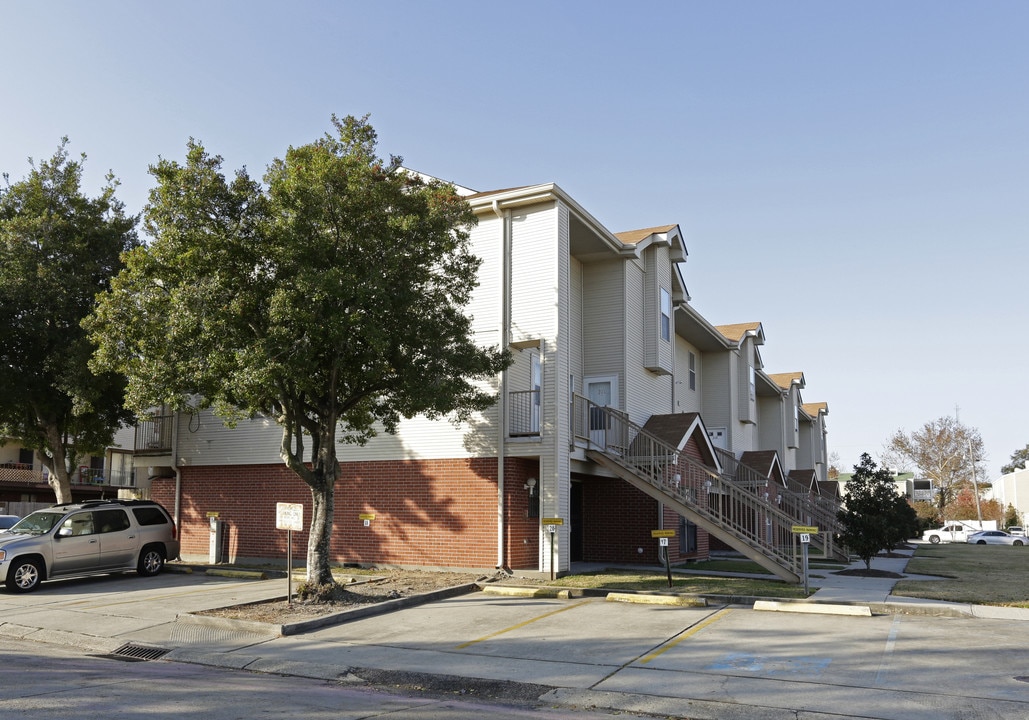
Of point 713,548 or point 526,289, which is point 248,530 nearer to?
point 526,289

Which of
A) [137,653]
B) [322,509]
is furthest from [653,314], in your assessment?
[137,653]

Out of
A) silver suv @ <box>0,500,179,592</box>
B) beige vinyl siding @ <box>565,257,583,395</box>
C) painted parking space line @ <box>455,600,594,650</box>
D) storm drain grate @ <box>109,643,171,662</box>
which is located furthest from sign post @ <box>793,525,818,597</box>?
silver suv @ <box>0,500,179,592</box>

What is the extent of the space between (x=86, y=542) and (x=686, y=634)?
13737mm

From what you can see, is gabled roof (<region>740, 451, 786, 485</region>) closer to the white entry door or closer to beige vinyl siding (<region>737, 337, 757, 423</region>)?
beige vinyl siding (<region>737, 337, 757, 423</region>)

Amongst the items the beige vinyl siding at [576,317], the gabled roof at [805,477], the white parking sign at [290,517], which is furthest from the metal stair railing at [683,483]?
the gabled roof at [805,477]

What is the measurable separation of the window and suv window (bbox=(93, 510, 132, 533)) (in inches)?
592

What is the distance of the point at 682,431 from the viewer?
2256 cm

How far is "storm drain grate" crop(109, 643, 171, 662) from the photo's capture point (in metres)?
11.5

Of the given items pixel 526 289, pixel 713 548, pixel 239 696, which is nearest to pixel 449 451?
pixel 526 289

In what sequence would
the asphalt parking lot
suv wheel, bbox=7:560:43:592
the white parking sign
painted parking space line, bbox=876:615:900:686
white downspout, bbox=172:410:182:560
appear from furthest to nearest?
white downspout, bbox=172:410:182:560 < suv wheel, bbox=7:560:43:592 < the white parking sign < painted parking space line, bbox=876:615:900:686 < the asphalt parking lot

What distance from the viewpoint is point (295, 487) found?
22188mm

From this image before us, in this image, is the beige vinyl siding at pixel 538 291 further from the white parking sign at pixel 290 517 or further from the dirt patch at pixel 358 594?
the white parking sign at pixel 290 517

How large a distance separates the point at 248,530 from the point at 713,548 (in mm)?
16049

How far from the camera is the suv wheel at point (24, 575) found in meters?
17.1
